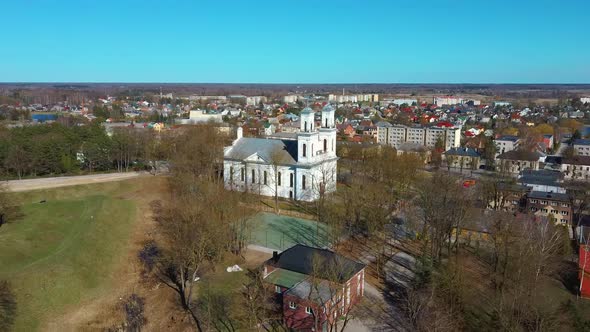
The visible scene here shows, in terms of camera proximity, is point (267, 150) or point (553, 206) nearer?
point (553, 206)

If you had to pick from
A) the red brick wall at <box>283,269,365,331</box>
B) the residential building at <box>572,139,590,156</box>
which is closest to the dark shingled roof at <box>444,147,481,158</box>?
the residential building at <box>572,139,590,156</box>

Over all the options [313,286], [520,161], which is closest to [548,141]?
[520,161]

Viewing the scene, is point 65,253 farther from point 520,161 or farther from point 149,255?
point 520,161

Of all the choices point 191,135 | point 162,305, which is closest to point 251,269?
point 162,305

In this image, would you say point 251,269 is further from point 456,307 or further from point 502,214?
point 502,214

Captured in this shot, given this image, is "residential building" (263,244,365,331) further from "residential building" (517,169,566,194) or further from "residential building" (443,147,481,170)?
"residential building" (443,147,481,170)

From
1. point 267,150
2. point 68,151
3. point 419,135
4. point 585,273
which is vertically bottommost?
point 585,273
